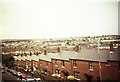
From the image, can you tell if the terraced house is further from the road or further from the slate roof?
the road

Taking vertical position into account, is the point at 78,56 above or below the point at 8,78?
above

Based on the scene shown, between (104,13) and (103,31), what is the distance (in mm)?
254

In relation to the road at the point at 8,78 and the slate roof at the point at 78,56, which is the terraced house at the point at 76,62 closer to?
the slate roof at the point at 78,56

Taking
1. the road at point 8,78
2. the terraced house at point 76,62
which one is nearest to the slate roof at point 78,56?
the terraced house at point 76,62

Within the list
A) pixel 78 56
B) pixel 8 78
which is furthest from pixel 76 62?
pixel 8 78

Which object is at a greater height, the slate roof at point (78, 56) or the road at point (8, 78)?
the slate roof at point (78, 56)

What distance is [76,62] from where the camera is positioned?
3.56 meters

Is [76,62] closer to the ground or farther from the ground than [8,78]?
farther from the ground

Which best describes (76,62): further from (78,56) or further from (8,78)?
(8,78)

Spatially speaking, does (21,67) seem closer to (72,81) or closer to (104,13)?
(72,81)

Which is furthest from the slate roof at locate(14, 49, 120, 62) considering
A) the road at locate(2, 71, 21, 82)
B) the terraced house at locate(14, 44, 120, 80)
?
the road at locate(2, 71, 21, 82)

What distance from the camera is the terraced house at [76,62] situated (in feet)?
11.7

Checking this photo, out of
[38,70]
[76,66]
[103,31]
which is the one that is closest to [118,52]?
[103,31]

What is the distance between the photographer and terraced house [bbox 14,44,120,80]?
11.7 ft
